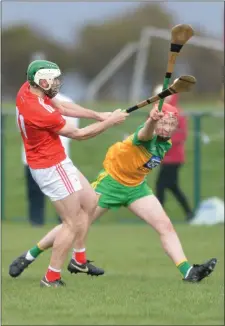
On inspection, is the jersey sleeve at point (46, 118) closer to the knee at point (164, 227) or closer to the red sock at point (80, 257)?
the red sock at point (80, 257)

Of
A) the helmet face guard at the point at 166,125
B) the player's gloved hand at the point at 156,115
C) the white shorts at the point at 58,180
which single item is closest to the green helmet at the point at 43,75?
the white shorts at the point at 58,180

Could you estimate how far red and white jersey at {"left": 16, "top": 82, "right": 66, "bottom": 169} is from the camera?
394 inches

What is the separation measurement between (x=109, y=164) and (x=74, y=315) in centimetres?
293

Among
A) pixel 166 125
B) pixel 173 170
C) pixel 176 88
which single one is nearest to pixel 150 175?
pixel 173 170

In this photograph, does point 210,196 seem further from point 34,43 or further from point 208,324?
point 34,43

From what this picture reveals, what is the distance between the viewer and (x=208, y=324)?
8.40 m

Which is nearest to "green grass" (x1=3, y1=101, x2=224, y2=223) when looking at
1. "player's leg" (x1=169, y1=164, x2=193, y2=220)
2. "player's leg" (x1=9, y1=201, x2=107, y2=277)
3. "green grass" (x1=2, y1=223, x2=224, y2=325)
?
"player's leg" (x1=169, y1=164, x2=193, y2=220)

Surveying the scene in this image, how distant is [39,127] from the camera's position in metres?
Answer: 10.0

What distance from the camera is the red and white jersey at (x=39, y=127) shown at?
32.8 ft

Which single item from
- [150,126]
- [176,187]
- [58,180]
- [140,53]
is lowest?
[140,53]

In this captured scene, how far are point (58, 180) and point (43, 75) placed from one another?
937mm

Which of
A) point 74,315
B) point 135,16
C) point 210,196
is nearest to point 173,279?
point 74,315

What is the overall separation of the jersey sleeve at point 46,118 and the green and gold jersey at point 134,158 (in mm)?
1163

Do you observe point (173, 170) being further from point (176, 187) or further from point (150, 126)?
point (150, 126)
